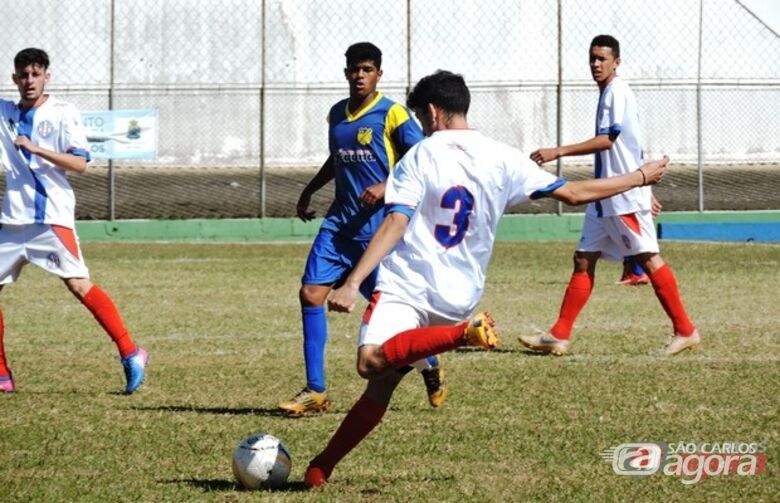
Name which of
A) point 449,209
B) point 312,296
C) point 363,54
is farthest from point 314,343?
point 449,209

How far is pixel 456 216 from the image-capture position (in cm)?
608

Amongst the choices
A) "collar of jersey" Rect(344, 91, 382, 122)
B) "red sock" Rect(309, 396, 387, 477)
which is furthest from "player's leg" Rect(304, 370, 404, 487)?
"collar of jersey" Rect(344, 91, 382, 122)

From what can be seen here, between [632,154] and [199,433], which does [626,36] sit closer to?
[632,154]

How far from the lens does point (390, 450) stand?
7055mm

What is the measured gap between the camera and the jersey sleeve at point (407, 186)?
19.7ft

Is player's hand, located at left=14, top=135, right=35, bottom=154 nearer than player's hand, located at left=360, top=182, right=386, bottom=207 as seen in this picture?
No

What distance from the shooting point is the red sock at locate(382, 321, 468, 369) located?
5684 millimetres

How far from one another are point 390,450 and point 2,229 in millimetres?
3315

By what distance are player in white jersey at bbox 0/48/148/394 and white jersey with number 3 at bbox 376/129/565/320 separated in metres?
3.36

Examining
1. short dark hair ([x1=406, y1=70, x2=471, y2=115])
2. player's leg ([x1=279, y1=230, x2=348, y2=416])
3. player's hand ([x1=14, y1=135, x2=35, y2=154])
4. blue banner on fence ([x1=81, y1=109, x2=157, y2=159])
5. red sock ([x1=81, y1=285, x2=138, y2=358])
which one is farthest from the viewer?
blue banner on fence ([x1=81, y1=109, x2=157, y2=159])

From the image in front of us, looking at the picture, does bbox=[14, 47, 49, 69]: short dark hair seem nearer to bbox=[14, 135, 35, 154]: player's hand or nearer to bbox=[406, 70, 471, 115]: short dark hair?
bbox=[14, 135, 35, 154]: player's hand

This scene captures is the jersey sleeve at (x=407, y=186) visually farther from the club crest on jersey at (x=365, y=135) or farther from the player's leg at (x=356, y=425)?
the club crest on jersey at (x=365, y=135)

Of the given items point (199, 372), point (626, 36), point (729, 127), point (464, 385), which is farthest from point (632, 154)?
point (626, 36)

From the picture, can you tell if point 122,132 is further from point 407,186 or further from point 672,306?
point 407,186
